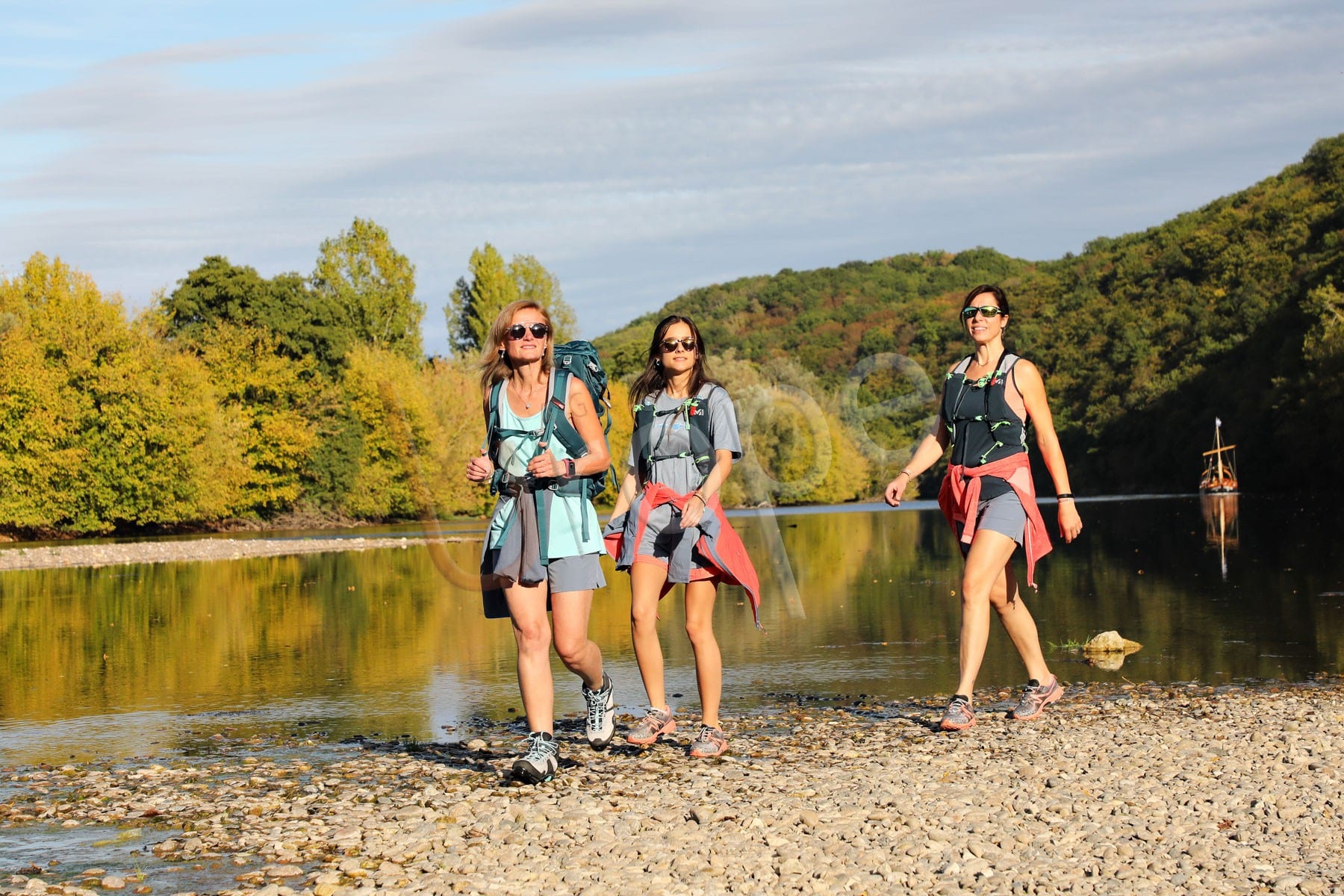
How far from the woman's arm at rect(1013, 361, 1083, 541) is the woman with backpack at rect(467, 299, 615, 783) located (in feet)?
9.54

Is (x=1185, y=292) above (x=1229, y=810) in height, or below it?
above

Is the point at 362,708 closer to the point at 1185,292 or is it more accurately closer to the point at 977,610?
the point at 977,610

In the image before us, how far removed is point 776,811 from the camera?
257 inches

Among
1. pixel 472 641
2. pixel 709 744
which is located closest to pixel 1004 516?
pixel 709 744

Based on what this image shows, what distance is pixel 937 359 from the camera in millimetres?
91375

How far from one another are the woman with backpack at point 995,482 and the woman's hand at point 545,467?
255 cm

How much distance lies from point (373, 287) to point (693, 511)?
76854mm

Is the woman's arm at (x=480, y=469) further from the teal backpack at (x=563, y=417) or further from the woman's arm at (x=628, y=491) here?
the woman's arm at (x=628, y=491)

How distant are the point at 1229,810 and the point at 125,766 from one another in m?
5.92

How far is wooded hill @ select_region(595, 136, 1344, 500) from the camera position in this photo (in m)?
81.9

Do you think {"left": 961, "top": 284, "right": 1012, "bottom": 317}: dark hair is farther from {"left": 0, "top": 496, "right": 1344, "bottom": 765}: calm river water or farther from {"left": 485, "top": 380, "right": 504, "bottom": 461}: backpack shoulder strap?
{"left": 485, "top": 380, "right": 504, "bottom": 461}: backpack shoulder strap

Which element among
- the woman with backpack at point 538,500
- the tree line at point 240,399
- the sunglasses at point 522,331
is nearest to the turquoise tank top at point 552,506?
the woman with backpack at point 538,500

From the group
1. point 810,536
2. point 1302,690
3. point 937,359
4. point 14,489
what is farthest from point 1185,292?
point 1302,690

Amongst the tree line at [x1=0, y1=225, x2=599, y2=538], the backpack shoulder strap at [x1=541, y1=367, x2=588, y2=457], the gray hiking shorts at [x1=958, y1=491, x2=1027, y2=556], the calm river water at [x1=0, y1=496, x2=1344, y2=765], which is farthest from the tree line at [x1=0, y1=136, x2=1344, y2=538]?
the backpack shoulder strap at [x1=541, y1=367, x2=588, y2=457]
